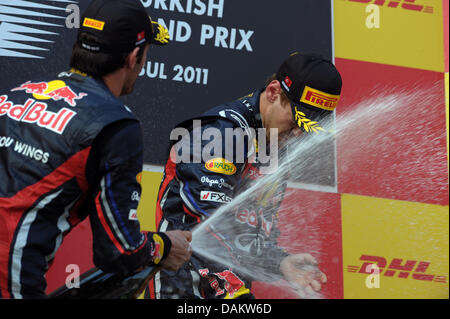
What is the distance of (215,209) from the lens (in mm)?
2432

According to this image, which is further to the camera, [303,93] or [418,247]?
[418,247]

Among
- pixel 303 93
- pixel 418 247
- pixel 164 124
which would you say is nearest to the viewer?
pixel 303 93

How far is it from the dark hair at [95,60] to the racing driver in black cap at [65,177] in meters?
0.03

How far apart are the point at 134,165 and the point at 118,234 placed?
0.18 m

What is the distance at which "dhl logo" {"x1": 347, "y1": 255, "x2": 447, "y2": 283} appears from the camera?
399cm

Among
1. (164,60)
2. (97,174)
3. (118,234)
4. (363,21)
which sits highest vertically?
(363,21)

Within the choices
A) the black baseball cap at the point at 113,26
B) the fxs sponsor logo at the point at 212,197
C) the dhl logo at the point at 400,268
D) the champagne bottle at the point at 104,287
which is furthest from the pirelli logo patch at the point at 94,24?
the dhl logo at the point at 400,268

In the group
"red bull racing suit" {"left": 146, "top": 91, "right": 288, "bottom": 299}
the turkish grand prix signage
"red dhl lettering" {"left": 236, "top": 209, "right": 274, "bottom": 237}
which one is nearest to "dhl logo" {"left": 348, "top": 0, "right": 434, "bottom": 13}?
the turkish grand prix signage

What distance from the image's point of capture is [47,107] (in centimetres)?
180

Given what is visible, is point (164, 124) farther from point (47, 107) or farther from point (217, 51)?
point (47, 107)

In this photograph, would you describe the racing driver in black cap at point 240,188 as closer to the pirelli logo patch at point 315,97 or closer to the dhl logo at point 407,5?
the pirelli logo patch at point 315,97

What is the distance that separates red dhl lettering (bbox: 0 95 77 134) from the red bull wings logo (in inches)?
1.1

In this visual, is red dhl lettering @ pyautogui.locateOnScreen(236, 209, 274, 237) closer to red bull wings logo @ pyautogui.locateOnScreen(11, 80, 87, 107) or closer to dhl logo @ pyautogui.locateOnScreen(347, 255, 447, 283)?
red bull wings logo @ pyautogui.locateOnScreen(11, 80, 87, 107)
